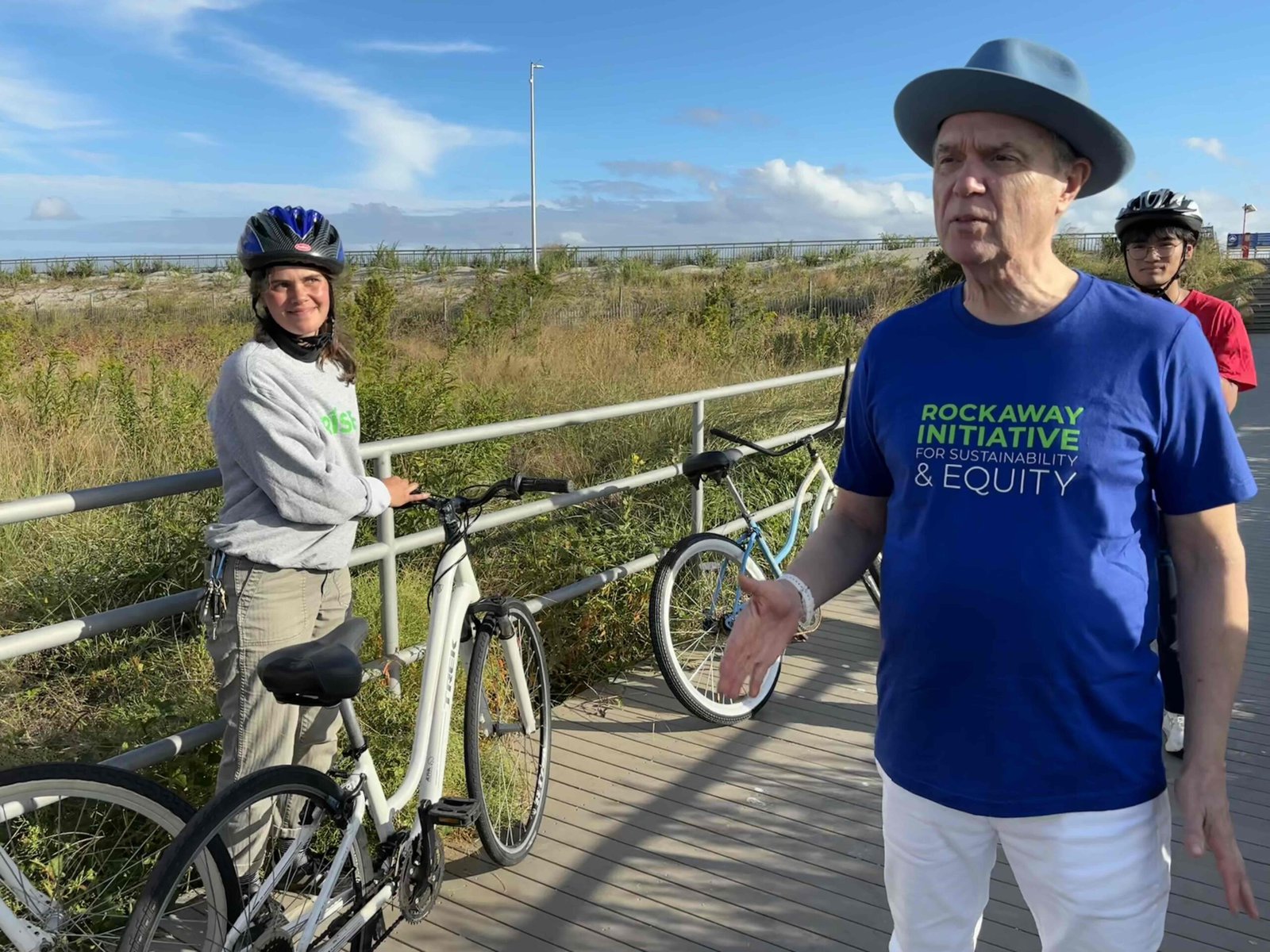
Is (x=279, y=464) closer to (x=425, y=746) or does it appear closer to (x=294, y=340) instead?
(x=294, y=340)

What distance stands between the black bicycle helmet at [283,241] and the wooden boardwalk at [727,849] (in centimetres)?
188

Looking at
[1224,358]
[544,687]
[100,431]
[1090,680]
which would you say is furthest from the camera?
[100,431]

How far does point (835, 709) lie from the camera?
4590mm

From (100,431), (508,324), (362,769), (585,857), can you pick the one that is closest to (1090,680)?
(362,769)

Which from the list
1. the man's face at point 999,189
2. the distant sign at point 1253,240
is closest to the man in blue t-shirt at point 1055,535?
the man's face at point 999,189

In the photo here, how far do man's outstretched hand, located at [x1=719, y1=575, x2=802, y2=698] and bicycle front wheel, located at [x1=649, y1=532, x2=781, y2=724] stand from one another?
2.57 m

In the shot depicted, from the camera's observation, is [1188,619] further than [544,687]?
No

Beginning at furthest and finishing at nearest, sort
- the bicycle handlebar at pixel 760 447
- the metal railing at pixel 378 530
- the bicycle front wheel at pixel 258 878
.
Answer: the bicycle handlebar at pixel 760 447
the metal railing at pixel 378 530
the bicycle front wheel at pixel 258 878

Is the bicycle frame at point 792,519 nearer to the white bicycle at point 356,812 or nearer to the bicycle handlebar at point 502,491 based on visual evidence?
the white bicycle at point 356,812

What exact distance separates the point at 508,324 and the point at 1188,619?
14715 mm

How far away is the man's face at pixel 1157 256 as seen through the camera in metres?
3.90

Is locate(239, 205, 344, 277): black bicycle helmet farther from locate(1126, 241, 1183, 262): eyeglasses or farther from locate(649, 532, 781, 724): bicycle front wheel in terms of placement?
locate(1126, 241, 1183, 262): eyeglasses

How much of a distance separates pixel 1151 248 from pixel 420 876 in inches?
134

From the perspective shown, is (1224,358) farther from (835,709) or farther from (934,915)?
(934,915)
